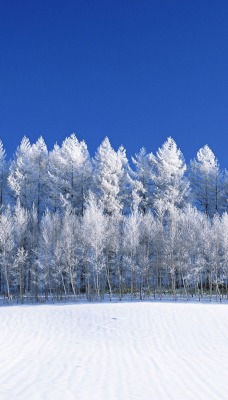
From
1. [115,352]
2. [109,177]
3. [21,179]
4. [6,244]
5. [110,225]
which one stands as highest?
[21,179]

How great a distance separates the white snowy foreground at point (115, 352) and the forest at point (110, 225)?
10.2 metres

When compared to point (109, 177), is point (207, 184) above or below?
below

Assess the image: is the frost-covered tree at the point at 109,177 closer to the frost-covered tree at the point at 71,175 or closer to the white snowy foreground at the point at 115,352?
the frost-covered tree at the point at 71,175

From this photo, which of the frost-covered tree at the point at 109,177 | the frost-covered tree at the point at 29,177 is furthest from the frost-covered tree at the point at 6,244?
the frost-covered tree at the point at 109,177

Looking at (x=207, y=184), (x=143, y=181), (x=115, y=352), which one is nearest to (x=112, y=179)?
(x=143, y=181)

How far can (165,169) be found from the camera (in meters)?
47.2

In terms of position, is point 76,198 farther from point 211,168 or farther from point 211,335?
point 211,335

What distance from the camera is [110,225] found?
40062 millimetres

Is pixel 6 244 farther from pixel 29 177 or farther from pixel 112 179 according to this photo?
pixel 112 179

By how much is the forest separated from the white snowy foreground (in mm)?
10207

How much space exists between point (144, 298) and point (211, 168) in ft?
68.6

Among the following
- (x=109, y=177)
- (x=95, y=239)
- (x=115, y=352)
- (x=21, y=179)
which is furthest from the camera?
(x=21, y=179)

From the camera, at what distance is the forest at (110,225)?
37.0 meters

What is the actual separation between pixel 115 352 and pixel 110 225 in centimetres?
2443
